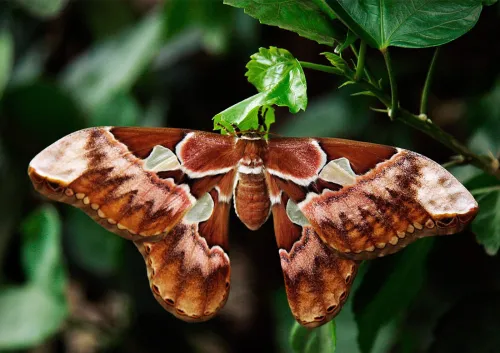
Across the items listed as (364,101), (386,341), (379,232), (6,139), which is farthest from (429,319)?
(6,139)

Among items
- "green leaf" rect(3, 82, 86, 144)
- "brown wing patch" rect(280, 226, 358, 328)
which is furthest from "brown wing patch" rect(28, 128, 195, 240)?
"green leaf" rect(3, 82, 86, 144)

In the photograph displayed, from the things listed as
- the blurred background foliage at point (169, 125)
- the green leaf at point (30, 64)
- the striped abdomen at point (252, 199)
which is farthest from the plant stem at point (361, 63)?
the green leaf at point (30, 64)

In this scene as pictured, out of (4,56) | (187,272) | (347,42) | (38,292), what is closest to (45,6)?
(4,56)

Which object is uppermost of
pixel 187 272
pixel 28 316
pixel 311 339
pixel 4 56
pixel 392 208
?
pixel 392 208

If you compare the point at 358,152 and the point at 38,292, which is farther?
the point at 38,292

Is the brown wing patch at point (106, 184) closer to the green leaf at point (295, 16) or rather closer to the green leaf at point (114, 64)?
the green leaf at point (295, 16)

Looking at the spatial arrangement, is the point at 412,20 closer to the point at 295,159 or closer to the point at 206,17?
the point at 295,159

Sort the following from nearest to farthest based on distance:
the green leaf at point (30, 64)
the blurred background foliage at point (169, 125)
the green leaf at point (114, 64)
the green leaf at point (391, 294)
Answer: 1. the green leaf at point (391, 294)
2. the blurred background foliage at point (169, 125)
3. the green leaf at point (114, 64)
4. the green leaf at point (30, 64)
